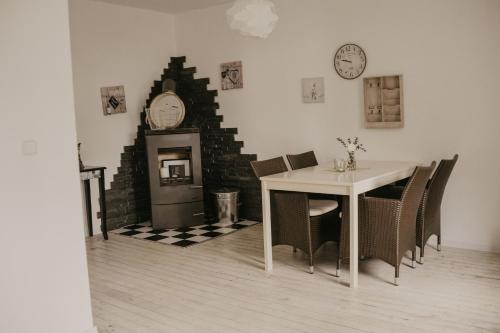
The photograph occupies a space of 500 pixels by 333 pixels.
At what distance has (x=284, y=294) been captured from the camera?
3707 mm

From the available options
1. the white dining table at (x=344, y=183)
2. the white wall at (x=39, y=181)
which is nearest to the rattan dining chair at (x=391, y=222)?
the white dining table at (x=344, y=183)

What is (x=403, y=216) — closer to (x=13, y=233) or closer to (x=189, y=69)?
(x=13, y=233)

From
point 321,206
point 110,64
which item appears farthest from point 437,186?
point 110,64

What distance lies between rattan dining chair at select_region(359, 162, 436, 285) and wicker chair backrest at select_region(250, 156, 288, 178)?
100cm

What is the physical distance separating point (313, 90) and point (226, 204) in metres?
1.77

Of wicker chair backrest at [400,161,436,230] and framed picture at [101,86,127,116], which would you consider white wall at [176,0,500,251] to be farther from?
framed picture at [101,86,127,116]

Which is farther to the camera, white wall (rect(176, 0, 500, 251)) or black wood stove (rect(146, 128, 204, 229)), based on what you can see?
black wood stove (rect(146, 128, 204, 229))

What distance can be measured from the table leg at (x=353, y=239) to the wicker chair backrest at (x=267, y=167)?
3.27ft

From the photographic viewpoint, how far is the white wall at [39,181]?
2654mm

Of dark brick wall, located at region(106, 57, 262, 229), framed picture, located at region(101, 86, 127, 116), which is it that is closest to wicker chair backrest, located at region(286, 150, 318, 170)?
dark brick wall, located at region(106, 57, 262, 229)

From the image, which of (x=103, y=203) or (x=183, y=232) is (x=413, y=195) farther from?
(x=103, y=203)

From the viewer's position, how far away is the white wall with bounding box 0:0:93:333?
2.65m

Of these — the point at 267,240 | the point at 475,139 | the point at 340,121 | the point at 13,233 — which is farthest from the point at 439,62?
the point at 13,233

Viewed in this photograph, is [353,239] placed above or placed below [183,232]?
above
